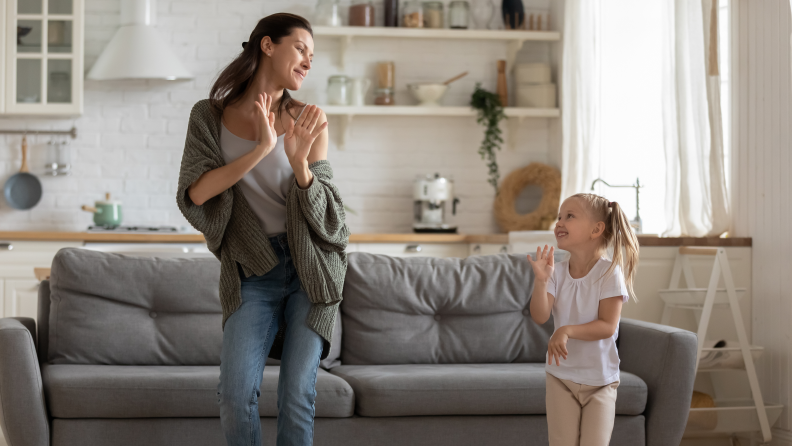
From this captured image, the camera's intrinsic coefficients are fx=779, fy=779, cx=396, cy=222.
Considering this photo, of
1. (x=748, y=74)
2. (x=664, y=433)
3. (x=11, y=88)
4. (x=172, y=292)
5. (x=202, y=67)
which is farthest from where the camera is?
(x=202, y=67)

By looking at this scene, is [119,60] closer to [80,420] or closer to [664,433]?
[80,420]

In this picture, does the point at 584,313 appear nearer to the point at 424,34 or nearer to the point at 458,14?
the point at 424,34

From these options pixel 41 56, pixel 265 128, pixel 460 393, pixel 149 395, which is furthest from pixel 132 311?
pixel 41 56

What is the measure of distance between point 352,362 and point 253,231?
3.63 ft

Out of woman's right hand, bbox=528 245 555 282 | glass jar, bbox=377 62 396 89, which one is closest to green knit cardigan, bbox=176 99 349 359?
woman's right hand, bbox=528 245 555 282

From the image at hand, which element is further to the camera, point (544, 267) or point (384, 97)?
point (384, 97)

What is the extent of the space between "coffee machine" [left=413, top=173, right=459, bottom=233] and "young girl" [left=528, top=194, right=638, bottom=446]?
118 inches

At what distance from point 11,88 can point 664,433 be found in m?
4.17

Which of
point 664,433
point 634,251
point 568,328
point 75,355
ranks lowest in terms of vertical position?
point 664,433

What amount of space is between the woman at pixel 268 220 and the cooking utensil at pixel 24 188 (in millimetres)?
3674

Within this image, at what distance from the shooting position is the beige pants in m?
1.85

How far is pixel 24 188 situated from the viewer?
502cm

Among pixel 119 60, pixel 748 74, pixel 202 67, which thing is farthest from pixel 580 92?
pixel 119 60

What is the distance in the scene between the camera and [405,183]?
211 inches
